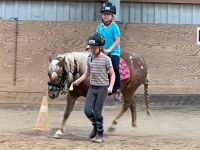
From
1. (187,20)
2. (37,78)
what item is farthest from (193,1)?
(37,78)

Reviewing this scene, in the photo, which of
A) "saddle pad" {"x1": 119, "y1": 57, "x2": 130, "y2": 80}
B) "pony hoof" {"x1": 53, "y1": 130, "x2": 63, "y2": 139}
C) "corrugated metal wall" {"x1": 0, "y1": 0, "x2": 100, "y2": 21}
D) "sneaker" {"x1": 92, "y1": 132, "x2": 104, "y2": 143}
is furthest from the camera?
"corrugated metal wall" {"x1": 0, "y1": 0, "x2": 100, "y2": 21}

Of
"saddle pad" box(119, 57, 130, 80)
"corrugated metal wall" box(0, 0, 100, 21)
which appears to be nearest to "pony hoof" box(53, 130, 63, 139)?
"saddle pad" box(119, 57, 130, 80)

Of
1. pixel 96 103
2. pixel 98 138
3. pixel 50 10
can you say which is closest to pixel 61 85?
pixel 96 103

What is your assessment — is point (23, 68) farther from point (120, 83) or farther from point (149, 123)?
point (120, 83)

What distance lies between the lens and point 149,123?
10875 millimetres

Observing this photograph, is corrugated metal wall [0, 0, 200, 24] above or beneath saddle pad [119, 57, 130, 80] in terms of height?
above

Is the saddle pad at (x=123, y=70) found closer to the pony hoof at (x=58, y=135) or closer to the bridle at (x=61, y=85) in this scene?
the bridle at (x=61, y=85)

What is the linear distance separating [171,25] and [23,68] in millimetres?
4108

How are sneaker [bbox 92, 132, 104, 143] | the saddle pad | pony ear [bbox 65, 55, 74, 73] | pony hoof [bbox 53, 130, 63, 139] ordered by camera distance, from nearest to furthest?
sneaker [bbox 92, 132, 104, 143]
pony hoof [bbox 53, 130, 63, 139]
pony ear [bbox 65, 55, 74, 73]
the saddle pad

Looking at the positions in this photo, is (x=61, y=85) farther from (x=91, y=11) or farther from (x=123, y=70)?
(x=91, y=11)

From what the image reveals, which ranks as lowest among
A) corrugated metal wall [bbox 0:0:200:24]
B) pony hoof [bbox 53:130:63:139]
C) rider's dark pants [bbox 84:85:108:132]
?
pony hoof [bbox 53:130:63:139]

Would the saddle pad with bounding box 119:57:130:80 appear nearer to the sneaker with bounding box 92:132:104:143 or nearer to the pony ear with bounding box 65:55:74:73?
the pony ear with bounding box 65:55:74:73

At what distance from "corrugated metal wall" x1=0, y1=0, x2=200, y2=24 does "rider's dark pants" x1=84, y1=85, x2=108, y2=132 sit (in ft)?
21.5

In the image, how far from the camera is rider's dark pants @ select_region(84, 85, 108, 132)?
7895 mm
